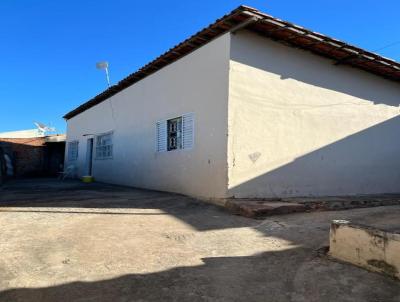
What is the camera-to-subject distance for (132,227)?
550cm

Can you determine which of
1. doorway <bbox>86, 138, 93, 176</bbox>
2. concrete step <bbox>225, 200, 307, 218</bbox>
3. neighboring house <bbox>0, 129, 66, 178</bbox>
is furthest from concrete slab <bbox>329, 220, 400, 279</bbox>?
neighboring house <bbox>0, 129, 66, 178</bbox>

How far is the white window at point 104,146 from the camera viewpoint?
14.1m

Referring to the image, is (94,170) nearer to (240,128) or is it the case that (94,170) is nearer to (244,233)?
(240,128)

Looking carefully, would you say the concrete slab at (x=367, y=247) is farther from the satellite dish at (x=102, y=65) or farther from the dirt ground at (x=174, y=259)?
the satellite dish at (x=102, y=65)

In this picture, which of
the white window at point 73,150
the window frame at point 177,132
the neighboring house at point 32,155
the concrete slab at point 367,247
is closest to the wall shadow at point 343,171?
the window frame at point 177,132

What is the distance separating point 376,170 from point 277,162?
12.1 ft

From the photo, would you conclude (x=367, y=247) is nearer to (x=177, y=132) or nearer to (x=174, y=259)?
(x=174, y=259)

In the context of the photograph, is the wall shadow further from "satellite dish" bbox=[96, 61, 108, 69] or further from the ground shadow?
"satellite dish" bbox=[96, 61, 108, 69]

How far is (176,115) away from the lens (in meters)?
9.52

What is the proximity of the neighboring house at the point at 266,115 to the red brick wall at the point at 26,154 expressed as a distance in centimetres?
1141

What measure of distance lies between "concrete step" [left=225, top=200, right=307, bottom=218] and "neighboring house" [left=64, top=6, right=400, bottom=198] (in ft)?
1.51

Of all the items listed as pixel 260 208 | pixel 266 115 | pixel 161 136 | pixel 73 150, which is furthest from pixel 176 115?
pixel 73 150

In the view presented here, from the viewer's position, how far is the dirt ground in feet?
9.84

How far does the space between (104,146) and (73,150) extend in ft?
15.3
